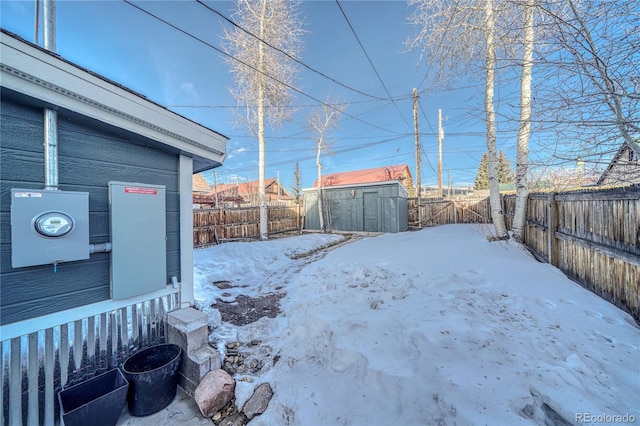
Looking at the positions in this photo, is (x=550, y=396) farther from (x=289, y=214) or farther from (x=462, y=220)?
(x=462, y=220)

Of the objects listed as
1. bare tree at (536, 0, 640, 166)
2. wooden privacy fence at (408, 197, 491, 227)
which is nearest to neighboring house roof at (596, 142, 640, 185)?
bare tree at (536, 0, 640, 166)

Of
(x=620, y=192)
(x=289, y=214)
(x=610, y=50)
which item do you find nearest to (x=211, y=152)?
(x=610, y=50)

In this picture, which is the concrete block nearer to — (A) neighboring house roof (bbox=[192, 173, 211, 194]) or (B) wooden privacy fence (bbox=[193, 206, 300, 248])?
(B) wooden privacy fence (bbox=[193, 206, 300, 248])

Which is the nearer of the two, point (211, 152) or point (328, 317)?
point (328, 317)

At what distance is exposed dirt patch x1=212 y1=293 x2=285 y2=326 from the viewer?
10.1 feet

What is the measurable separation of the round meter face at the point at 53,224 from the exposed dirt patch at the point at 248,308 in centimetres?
194

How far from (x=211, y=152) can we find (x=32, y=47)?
145 centimetres

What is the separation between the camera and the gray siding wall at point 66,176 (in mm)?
1550

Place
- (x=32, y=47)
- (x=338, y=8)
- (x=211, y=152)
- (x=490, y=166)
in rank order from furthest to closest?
1. (x=490, y=166)
2. (x=338, y=8)
3. (x=211, y=152)
4. (x=32, y=47)

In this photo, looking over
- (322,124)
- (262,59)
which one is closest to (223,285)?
(262,59)

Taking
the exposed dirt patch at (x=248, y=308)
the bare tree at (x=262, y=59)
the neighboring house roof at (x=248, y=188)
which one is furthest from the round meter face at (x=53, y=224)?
the neighboring house roof at (x=248, y=188)

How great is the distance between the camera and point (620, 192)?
240 cm

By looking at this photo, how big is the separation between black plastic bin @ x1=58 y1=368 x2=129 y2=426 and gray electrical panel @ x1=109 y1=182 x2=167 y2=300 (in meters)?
0.62

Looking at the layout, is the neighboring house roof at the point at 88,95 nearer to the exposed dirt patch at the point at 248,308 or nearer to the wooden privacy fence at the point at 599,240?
the exposed dirt patch at the point at 248,308
